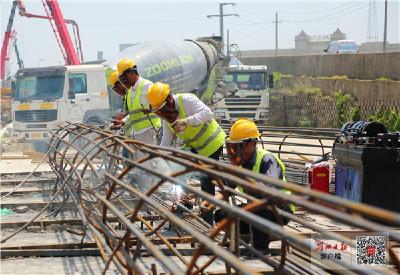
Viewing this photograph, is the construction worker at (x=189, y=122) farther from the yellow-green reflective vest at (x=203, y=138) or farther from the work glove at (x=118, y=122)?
the work glove at (x=118, y=122)

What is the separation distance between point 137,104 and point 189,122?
1629 mm

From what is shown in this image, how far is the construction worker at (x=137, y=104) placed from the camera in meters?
7.74

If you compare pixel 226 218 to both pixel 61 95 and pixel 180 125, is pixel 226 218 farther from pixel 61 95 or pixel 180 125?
pixel 61 95

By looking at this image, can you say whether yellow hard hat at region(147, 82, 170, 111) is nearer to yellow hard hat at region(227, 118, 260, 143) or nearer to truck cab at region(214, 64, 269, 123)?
yellow hard hat at region(227, 118, 260, 143)

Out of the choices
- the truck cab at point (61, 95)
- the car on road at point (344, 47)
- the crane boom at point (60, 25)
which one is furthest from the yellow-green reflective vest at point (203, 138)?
the car on road at point (344, 47)

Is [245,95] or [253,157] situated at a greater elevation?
[253,157]

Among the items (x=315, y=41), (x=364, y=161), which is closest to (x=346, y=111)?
(x=364, y=161)

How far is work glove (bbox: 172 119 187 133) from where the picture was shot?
6.23 meters

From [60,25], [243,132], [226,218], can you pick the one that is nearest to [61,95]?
[243,132]

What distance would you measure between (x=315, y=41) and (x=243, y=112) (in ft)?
233

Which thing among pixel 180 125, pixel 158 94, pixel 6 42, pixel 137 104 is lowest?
pixel 180 125

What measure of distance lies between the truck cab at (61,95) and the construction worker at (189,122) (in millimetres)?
10222

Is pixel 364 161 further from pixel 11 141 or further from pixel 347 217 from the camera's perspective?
pixel 11 141

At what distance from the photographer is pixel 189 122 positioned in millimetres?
6312
